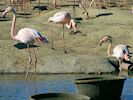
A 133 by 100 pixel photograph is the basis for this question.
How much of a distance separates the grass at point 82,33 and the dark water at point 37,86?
1.49 meters

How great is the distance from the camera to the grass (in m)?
19.1

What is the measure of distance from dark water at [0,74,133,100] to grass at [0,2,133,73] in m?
1.49

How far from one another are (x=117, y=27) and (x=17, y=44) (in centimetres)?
811

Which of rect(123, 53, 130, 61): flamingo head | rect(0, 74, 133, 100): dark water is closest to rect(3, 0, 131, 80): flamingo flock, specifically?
rect(123, 53, 130, 61): flamingo head

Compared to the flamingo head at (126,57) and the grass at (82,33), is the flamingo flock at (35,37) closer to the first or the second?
the flamingo head at (126,57)

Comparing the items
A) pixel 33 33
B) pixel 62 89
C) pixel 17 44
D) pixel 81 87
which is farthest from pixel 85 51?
pixel 81 87

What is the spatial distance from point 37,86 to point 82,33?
10.8 meters

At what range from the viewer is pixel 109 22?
28.9 metres

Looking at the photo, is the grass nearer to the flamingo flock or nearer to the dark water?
the flamingo flock

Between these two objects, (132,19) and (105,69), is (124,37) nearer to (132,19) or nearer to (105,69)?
(132,19)

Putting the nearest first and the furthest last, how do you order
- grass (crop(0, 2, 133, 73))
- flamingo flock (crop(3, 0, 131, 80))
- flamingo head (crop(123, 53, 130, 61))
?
flamingo flock (crop(3, 0, 131, 80)) < flamingo head (crop(123, 53, 130, 61)) < grass (crop(0, 2, 133, 73))

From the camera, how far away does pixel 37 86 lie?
15438 millimetres

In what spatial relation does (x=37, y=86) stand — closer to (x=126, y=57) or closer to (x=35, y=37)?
(x=35, y=37)

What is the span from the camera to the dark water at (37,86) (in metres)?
13.6
